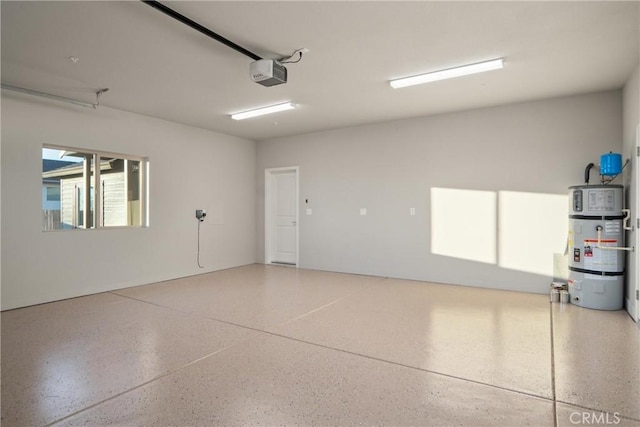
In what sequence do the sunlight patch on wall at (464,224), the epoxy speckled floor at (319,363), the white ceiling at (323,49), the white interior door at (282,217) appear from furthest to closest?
the white interior door at (282,217) < the sunlight patch on wall at (464,224) < the white ceiling at (323,49) < the epoxy speckled floor at (319,363)

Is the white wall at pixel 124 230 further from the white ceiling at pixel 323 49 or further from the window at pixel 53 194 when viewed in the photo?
the white ceiling at pixel 323 49

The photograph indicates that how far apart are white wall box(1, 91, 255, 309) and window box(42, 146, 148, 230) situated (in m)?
0.14

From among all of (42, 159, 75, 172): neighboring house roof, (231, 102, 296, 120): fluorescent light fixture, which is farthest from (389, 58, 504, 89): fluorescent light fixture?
(42, 159, 75, 172): neighboring house roof

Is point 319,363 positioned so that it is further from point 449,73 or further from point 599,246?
point 599,246

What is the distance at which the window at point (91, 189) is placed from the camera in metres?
4.73

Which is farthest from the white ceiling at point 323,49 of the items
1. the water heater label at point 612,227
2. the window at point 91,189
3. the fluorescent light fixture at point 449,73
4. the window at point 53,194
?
the water heater label at point 612,227

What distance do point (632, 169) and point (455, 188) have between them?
2121 millimetres

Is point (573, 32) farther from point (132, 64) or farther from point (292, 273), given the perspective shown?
point (292, 273)

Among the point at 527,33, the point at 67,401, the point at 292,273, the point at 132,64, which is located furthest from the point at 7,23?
the point at 292,273

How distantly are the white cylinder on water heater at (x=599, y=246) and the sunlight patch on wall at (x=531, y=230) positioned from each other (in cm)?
52

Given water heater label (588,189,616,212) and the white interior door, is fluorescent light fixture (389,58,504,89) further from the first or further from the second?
the white interior door

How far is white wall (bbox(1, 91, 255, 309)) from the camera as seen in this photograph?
4.34 metres

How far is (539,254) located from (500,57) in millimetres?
2834

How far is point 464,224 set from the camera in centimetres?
547
